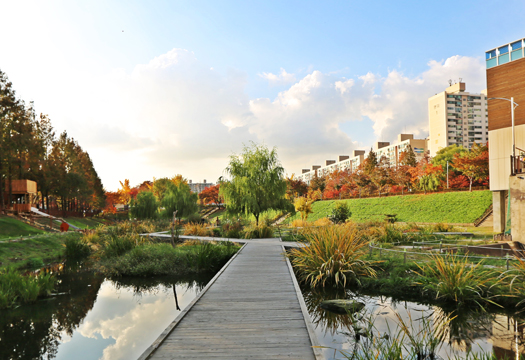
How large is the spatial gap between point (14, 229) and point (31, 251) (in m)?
9.39

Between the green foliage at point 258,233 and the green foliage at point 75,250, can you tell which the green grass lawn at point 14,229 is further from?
the green foliage at point 258,233

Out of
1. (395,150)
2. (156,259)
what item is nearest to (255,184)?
(156,259)

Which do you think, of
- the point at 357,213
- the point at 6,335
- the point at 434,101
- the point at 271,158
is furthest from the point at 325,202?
the point at 434,101

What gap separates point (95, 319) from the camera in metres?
8.24

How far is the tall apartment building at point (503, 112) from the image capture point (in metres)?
19.9

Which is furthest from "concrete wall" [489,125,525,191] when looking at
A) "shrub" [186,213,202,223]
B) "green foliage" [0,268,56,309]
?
"green foliage" [0,268,56,309]

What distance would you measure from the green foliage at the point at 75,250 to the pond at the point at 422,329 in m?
14.1

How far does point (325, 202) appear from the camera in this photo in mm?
50188

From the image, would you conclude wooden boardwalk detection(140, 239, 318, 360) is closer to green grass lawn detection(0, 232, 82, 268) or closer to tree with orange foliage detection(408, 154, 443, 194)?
green grass lawn detection(0, 232, 82, 268)

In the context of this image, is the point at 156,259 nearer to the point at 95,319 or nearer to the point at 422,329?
the point at 95,319

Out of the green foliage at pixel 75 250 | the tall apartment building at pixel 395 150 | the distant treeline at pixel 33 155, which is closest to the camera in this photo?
the green foliage at pixel 75 250

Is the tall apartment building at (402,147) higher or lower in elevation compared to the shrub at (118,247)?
higher

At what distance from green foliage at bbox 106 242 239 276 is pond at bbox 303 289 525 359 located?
230 inches

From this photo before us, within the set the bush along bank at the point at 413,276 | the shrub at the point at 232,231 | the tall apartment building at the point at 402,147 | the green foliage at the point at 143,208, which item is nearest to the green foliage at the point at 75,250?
the shrub at the point at 232,231
